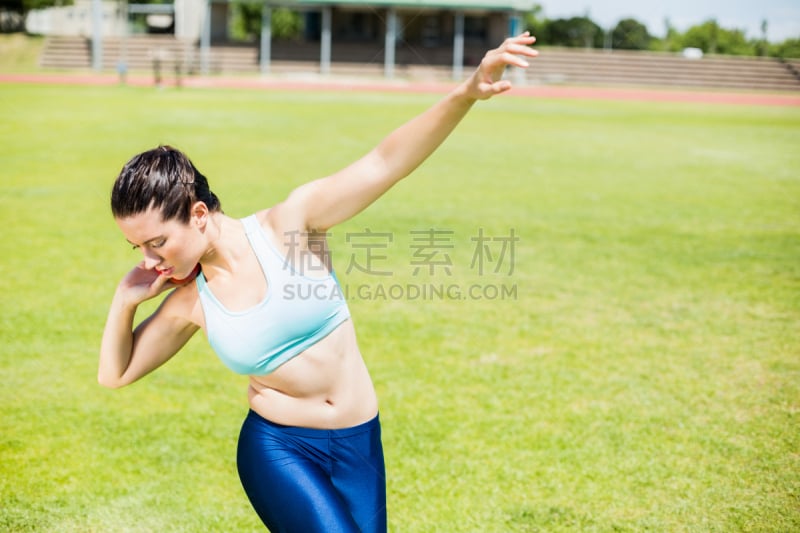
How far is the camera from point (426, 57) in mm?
50844

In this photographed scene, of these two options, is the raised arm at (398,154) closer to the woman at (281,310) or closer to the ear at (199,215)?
the woman at (281,310)

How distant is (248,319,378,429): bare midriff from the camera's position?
277cm

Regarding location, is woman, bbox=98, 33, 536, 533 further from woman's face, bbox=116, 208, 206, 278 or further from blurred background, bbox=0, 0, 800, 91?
blurred background, bbox=0, 0, 800, 91

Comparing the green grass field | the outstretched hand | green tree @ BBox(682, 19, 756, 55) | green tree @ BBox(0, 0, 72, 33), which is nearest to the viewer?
the outstretched hand

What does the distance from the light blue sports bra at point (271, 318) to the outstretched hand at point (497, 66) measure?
0.82 metres

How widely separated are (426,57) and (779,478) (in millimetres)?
48451

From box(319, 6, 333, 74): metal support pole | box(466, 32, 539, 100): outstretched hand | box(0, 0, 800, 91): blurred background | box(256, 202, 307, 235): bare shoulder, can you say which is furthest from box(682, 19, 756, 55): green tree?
box(256, 202, 307, 235): bare shoulder

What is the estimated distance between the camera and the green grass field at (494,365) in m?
4.39

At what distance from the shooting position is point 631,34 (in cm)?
6047

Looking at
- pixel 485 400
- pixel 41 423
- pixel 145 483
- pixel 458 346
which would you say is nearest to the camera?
pixel 145 483

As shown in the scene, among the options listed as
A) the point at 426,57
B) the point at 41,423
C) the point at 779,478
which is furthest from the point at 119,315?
the point at 426,57

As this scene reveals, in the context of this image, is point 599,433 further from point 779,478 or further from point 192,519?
point 192,519

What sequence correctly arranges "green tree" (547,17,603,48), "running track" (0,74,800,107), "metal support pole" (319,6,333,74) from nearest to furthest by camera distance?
"running track" (0,74,800,107) → "metal support pole" (319,6,333,74) → "green tree" (547,17,603,48)

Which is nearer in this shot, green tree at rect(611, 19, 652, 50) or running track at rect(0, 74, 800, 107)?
running track at rect(0, 74, 800, 107)
